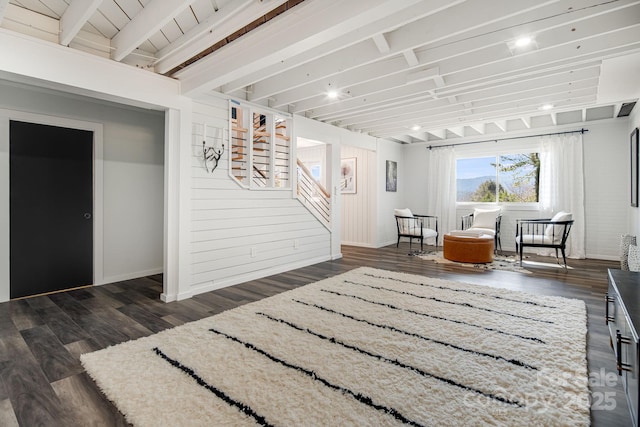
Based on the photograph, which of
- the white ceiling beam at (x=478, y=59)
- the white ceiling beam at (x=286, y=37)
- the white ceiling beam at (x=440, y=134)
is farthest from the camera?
the white ceiling beam at (x=440, y=134)

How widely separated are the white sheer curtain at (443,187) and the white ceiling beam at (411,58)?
15.0ft

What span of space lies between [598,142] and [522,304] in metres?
4.49

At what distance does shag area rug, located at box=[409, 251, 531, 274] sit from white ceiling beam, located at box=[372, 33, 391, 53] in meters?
3.68

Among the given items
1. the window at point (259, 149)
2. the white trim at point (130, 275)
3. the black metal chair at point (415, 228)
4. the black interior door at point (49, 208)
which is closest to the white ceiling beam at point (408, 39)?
the window at point (259, 149)

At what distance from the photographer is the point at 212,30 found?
2.64 m

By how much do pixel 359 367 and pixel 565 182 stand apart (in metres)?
6.11

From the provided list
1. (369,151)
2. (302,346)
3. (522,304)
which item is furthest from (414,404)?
(369,151)

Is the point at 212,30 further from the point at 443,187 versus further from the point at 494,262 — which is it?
the point at 443,187

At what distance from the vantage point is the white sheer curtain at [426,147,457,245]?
7336 millimetres

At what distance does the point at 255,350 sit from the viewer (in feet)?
7.34

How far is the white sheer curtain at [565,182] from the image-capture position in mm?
5824

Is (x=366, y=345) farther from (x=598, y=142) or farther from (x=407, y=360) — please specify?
(x=598, y=142)

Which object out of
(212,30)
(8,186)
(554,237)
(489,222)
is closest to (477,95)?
(554,237)

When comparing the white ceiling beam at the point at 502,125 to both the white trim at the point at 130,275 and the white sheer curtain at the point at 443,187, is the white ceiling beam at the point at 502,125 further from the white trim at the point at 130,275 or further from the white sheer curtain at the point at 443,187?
the white trim at the point at 130,275
